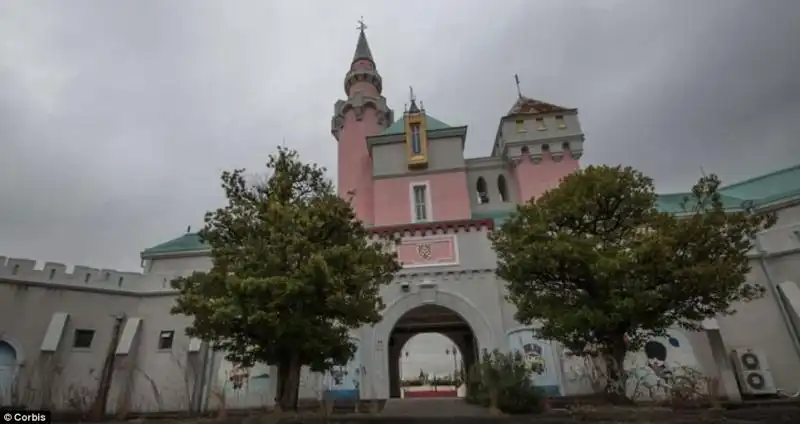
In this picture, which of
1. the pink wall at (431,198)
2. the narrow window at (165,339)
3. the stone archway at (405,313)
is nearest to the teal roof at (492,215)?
the pink wall at (431,198)

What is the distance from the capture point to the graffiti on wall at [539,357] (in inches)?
661

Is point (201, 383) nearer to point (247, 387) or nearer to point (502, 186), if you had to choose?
point (247, 387)

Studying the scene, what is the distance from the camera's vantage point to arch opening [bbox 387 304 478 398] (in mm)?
22328

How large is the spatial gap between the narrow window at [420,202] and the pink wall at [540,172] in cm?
528

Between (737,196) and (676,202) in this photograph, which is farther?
(676,202)

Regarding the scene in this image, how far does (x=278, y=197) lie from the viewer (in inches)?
478

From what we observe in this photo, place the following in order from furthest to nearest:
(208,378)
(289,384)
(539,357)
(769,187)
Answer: (769,187)
(208,378)
(539,357)
(289,384)

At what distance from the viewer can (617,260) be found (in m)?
11.2

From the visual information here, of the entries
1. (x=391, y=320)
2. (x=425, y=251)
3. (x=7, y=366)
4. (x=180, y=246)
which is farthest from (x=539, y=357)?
(x=7, y=366)

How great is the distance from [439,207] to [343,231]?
1253 centimetres

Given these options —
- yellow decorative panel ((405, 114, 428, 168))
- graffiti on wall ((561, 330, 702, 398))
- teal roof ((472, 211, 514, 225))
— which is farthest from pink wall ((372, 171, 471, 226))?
graffiti on wall ((561, 330, 702, 398))

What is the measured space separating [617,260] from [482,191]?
15.5 meters

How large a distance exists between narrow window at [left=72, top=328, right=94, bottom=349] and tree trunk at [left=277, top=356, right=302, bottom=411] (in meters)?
13.4

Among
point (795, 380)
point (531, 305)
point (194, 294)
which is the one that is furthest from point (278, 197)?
point (795, 380)
